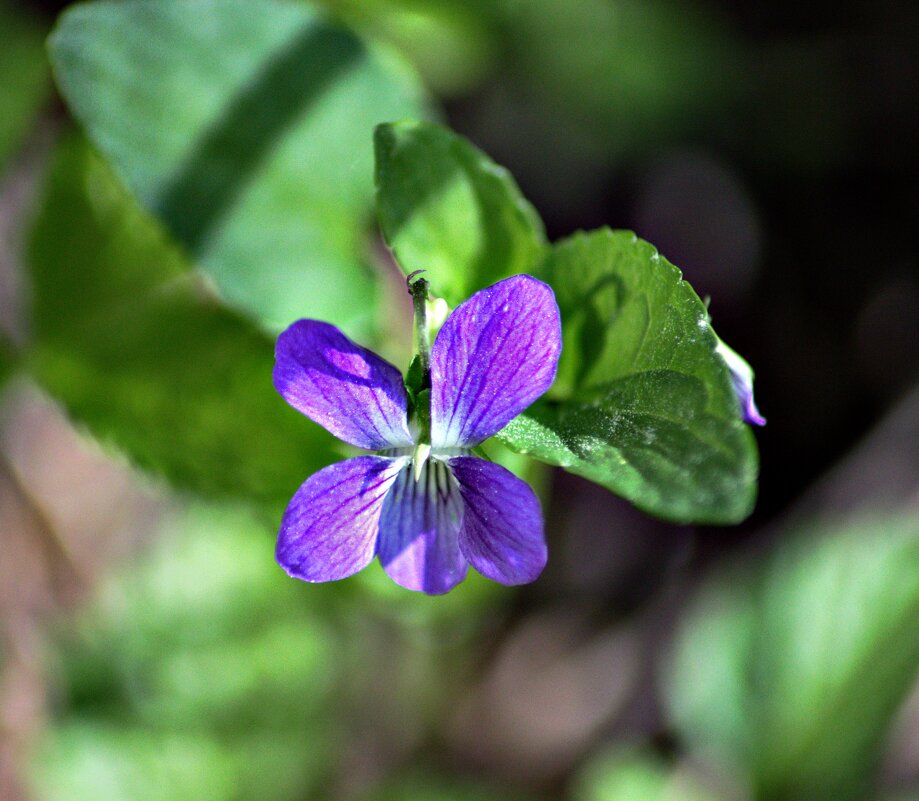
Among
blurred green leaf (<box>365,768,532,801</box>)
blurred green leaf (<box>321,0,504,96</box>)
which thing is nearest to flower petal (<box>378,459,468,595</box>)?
blurred green leaf (<box>365,768,532,801</box>)

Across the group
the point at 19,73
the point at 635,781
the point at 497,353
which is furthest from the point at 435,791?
the point at 19,73

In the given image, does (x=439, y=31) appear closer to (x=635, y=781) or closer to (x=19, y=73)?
(x=19, y=73)

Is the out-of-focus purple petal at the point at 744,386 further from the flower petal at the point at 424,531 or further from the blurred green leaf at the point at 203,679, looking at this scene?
the blurred green leaf at the point at 203,679

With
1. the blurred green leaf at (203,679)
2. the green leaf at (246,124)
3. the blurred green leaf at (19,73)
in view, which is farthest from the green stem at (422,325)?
the blurred green leaf at (19,73)

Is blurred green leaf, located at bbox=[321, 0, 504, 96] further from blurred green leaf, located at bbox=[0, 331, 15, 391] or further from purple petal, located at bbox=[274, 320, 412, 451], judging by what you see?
purple petal, located at bbox=[274, 320, 412, 451]

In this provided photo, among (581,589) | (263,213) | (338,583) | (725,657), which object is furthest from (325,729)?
(263,213)

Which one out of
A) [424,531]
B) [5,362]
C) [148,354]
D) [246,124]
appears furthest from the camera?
[5,362]
